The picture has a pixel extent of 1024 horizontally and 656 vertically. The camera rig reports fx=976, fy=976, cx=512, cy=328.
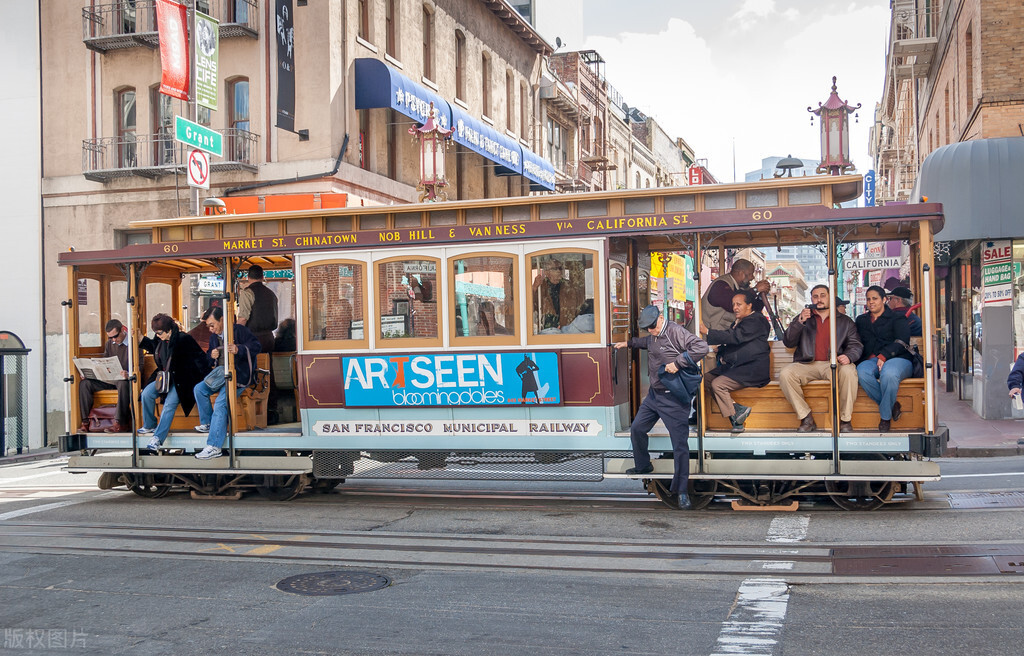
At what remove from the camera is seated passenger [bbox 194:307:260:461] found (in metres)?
11.0

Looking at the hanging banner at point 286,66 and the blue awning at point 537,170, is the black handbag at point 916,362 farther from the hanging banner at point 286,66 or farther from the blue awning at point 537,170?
the blue awning at point 537,170

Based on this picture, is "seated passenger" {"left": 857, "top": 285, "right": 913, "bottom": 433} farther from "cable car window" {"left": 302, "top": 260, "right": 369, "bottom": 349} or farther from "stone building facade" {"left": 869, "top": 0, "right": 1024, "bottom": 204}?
"stone building facade" {"left": 869, "top": 0, "right": 1024, "bottom": 204}

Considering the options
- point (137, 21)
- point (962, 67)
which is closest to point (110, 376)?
point (137, 21)

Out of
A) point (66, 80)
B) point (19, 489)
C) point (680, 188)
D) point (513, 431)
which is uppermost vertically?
point (66, 80)

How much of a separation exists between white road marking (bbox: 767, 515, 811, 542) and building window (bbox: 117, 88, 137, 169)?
19758 mm

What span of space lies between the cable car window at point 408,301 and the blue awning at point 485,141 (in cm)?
1598

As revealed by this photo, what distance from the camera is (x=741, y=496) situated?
31.9ft

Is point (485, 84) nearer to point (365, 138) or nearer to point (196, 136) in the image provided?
point (365, 138)

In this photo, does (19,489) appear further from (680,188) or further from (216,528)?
(680,188)

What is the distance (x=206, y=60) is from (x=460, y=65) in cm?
1238

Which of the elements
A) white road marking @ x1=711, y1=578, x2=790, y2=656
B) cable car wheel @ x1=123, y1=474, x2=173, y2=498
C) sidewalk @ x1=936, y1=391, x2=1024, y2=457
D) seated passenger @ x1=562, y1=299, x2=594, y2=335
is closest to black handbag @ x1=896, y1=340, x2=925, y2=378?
seated passenger @ x1=562, y1=299, x2=594, y2=335

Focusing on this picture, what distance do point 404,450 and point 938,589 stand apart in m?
5.74

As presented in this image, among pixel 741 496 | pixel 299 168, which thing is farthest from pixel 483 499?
pixel 299 168

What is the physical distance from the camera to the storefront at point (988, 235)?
56.6 ft
